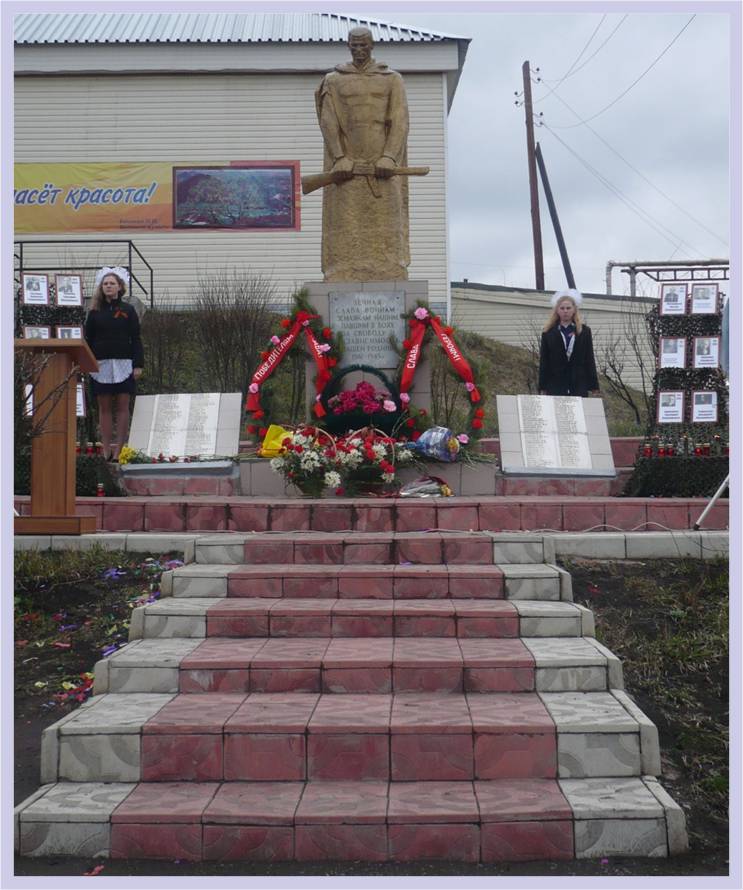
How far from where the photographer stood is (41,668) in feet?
15.0

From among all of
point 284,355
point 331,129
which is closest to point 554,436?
point 284,355

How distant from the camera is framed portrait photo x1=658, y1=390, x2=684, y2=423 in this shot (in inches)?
321

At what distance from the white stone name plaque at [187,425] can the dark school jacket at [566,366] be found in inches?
114

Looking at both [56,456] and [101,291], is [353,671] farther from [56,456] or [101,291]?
[101,291]

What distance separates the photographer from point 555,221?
79.9 ft

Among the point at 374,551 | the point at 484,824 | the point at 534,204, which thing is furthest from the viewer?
the point at 534,204

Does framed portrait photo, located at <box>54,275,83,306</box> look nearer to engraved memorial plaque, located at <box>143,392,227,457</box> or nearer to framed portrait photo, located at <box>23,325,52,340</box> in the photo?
framed portrait photo, located at <box>23,325,52,340</box>

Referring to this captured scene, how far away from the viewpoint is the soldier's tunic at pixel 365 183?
28.3 feet

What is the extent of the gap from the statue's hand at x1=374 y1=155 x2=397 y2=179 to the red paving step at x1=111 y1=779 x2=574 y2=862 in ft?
20.7

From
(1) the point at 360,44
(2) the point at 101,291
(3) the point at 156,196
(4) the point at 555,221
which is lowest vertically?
(2) the point at 101,291

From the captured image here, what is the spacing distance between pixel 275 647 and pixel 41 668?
1169mm

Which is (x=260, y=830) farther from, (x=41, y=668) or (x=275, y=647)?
(x=41, y=668)

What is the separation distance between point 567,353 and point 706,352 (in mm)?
1280

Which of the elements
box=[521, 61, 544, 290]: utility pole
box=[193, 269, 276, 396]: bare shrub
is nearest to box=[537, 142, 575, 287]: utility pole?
box=[521, 61, 544, 290]: utility pole
